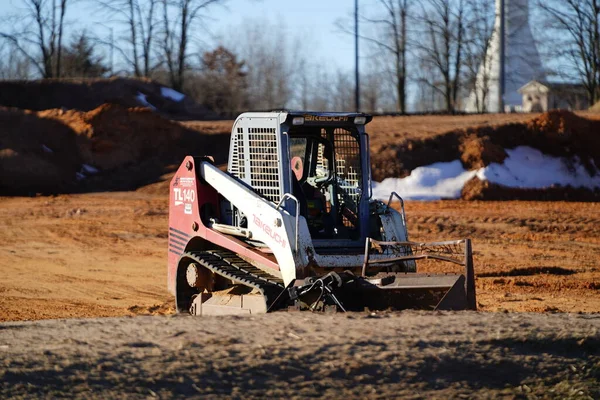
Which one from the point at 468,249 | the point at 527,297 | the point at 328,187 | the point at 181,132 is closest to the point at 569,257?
the point at 527,297

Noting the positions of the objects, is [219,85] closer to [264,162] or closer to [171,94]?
[171,94]

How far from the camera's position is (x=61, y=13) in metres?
43.9

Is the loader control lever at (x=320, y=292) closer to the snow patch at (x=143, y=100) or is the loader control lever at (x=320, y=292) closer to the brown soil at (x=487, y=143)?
the brown soil at (x=487, y=143)

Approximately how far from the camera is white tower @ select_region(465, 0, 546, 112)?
32.9 metres

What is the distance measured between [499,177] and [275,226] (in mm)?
15941

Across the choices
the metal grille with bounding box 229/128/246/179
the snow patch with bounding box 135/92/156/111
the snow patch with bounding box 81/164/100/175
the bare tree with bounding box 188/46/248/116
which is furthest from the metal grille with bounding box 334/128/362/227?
the bare tree with bounding box 188/46/248/116

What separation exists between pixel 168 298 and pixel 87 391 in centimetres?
750

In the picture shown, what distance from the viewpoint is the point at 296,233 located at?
9.43 m

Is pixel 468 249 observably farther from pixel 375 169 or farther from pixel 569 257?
pixel 375 169

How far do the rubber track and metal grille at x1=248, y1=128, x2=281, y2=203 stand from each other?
2.76ft

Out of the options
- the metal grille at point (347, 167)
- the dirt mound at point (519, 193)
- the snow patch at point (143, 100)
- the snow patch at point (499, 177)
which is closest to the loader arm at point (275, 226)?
the metal grille at point (347, 167)

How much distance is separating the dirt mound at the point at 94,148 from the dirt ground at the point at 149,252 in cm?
204

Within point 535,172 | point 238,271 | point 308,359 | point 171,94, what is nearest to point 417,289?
point 238,271

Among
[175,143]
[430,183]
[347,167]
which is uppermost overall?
[175,143]
